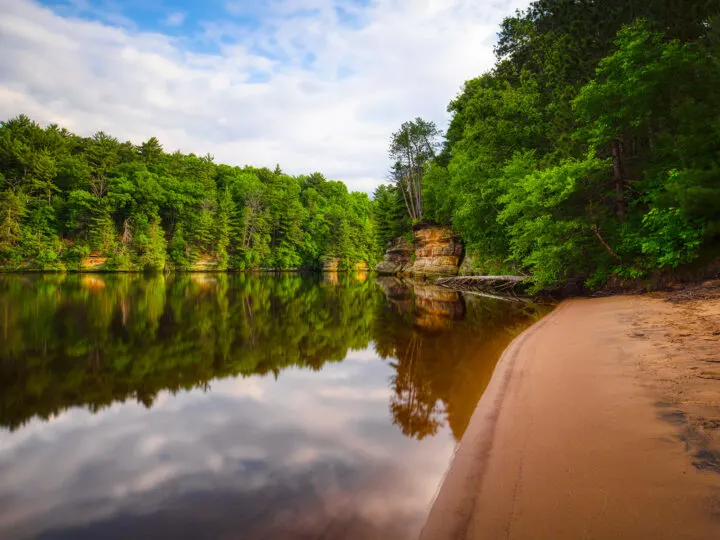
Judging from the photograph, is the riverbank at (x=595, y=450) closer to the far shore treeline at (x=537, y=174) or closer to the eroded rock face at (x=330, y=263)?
the far shore treeline at (x=537, y=174)

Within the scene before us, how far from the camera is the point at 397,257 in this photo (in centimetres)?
4897

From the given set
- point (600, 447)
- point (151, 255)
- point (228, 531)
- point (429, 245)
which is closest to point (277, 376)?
point (228, 531)

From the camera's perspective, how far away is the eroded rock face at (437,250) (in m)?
34.7

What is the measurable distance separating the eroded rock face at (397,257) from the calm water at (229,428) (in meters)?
36.6

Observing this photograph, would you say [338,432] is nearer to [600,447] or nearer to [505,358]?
[600,447]

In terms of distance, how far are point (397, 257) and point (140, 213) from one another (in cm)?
3243

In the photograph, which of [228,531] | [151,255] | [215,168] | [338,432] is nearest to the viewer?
[228,531]

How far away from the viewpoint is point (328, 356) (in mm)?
8586

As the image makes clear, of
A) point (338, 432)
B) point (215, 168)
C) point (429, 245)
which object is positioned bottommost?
point (338, 432)

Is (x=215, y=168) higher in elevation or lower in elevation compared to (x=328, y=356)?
higher

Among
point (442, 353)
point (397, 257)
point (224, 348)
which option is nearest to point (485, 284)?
point (442, 353)

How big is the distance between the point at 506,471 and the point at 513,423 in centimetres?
107

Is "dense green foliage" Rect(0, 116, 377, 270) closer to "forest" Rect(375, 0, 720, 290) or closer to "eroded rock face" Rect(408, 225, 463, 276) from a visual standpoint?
"eroded rock face" Rect(408, 225, 463, 276)

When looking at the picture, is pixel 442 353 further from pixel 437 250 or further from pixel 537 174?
pixel 437 250
